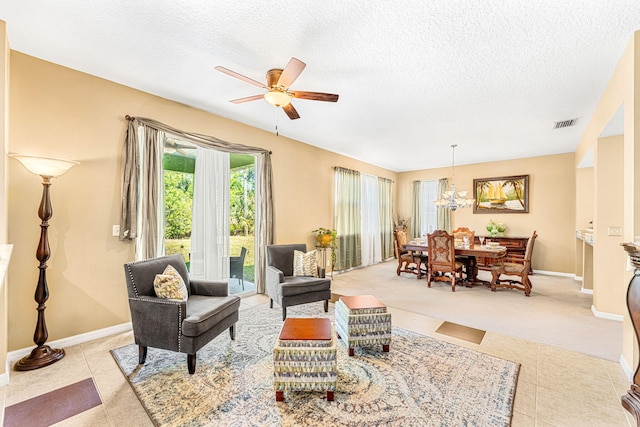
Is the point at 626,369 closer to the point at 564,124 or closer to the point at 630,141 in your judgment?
the point at 630,141

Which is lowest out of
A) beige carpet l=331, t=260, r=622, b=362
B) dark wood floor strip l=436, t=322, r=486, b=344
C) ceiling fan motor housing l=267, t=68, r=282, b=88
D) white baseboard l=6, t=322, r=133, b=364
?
beige carpet l=331, t=260, r=622, b=362

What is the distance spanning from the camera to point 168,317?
2266mm

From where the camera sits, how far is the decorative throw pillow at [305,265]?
12.6ft

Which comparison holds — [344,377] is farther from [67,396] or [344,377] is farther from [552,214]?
[552,214]

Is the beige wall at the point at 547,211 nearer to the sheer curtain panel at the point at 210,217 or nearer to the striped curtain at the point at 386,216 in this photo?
the striped curtain at the point at 386,216

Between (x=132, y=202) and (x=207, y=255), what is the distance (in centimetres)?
121

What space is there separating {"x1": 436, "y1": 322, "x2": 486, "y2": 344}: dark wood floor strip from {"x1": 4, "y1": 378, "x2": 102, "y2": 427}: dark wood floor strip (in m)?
3.24

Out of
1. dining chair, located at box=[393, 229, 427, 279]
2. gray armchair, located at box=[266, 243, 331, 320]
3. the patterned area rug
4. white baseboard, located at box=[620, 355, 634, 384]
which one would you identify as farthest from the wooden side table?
dining chair, located at box=[393, 229, 427, 279]

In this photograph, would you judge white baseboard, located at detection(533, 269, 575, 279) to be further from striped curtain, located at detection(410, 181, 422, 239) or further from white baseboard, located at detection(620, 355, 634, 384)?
white baseboard, located at detection(620, 355, 634, 384)

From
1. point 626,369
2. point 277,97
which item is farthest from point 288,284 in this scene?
point 626,369

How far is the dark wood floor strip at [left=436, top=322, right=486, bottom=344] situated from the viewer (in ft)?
9.64

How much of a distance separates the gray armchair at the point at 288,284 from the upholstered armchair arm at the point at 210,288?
0.72 meters

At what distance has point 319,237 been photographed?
17.9 feet

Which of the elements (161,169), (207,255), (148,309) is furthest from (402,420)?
(161,169)
